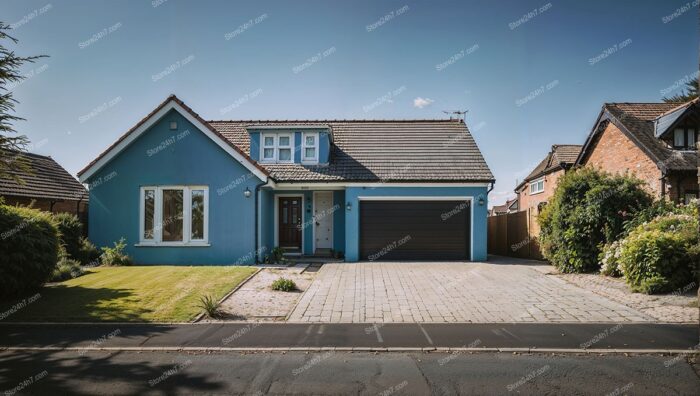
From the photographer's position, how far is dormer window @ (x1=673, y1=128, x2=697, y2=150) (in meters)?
16.0

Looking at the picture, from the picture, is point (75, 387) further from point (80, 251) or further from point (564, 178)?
point (564, 178)

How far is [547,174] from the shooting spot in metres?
26.4

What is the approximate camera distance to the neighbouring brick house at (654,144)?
15.1 metres

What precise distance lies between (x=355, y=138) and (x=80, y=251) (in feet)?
40.5

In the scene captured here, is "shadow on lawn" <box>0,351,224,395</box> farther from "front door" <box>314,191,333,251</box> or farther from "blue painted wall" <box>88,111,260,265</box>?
"front door" <box>314,191,333,251</box>

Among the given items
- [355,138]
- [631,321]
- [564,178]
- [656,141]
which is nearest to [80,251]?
[355,138]

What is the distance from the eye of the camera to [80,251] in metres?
13.6

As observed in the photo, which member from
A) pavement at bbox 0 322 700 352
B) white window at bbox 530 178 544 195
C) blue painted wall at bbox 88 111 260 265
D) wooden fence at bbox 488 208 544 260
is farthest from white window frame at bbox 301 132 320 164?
white window at bbox 530 178 544 195

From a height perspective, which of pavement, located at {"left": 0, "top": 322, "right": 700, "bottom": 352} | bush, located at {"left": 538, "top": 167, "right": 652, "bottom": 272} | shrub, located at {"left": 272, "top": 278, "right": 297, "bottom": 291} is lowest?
pavement, located at {"left": 0, "top": 322, "right": 700, "bottom": 352}

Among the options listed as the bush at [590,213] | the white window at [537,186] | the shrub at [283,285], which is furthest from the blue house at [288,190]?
the white window at [537,186]

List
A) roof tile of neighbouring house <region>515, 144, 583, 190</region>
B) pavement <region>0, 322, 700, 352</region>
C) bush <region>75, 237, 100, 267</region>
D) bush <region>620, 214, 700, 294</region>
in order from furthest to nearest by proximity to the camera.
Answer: roof tile of neighbouring house <region>515, 144, 583, 190</region> → bush <region>75, 237, 100, 267</region> → bush <region>620, 214, 700, 294</region> → pavement <region>0, 322, 700, 352</region>

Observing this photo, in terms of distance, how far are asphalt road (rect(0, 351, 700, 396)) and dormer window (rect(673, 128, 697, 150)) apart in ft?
49.2

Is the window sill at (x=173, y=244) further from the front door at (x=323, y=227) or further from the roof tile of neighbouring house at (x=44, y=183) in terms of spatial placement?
the roof tile of neighbouring house at (x=44, y=183)

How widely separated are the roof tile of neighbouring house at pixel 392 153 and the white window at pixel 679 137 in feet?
27.0
